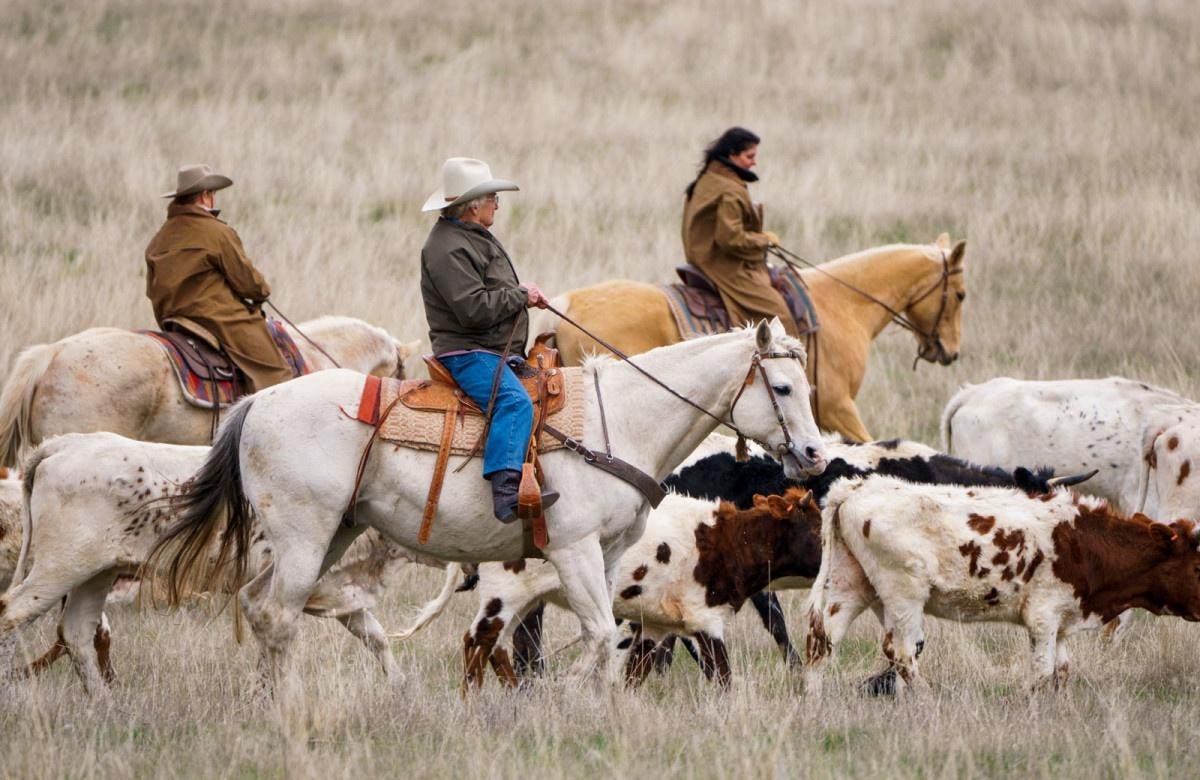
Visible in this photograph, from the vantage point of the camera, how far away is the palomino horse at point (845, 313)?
12.1 meters

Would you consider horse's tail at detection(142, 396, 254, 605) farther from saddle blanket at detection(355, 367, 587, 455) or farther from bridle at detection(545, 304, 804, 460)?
bridle at detection(545, 304, 804, 460)

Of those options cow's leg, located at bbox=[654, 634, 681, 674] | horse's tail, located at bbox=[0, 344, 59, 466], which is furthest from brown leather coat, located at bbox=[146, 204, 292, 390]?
cow's leg, located at bbox=[654, 634, 681, 674]

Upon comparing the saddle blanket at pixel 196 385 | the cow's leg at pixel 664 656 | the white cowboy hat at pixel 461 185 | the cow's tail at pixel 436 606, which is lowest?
the cow's leg at pixel 664 656

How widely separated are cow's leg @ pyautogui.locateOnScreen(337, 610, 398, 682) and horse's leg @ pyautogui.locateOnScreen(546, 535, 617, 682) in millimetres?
1690

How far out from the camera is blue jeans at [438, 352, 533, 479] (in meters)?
7.36

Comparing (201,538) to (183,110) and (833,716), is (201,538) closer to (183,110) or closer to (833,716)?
(833,716)

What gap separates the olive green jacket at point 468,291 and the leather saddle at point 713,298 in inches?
181

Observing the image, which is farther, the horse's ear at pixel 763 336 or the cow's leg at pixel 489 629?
the cow's leg at pixel 489 629

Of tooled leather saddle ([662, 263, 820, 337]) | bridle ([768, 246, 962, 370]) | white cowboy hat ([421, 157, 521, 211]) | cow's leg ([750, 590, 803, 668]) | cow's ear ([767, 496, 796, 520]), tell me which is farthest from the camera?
bridle ([768, 246, 962, 370])

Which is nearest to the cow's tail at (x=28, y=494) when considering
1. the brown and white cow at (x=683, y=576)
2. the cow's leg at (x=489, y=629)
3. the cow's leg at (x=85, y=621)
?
the cow's leg at (x=85, y=621)

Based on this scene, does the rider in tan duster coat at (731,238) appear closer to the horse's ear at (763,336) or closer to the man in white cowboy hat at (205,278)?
the man in white cowboy hat at (205,278)

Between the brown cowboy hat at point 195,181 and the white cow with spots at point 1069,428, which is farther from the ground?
the brown cowboy hat at point 195,181

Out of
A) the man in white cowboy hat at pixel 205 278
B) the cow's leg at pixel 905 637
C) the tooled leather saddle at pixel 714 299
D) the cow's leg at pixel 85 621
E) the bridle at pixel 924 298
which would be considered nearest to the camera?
the cow's leg at pixel 905 637

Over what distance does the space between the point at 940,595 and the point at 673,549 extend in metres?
1.56
